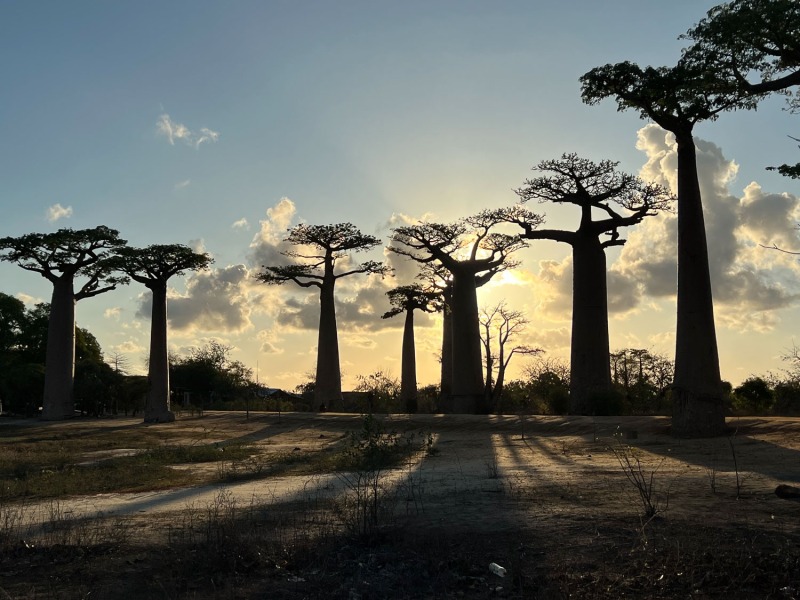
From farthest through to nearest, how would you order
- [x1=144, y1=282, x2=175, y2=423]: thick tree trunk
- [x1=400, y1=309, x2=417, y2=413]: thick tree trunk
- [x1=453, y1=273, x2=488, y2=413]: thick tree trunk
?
[x1=400, y1=309, x2=417, y2=413]: thick tree trunk
[x1=144, y1=282, x2=175, y2=423]: thick tree trunk
[x1=453, y1=273, x2=488, y2=413]: thick tree trunk

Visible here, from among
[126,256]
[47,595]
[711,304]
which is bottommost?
[47,595]

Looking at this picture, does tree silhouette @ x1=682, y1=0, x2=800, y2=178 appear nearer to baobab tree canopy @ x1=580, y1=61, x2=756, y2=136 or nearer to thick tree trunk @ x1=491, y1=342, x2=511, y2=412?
baobab tree canopy @ x1=580, y1=61, x2=756, y2=136

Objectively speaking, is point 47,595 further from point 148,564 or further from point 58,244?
point 58,244

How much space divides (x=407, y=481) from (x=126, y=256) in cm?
2330

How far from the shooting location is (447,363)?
3747 centimetres

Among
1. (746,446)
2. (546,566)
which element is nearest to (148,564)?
(546,566)

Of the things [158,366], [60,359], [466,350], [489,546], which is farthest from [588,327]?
[60,359]

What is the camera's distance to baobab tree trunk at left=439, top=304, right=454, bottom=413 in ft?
106

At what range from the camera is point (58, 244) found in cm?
3062

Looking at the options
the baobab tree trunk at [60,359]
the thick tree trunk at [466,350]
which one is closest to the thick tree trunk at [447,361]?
the thick tree trunk at [466,350]

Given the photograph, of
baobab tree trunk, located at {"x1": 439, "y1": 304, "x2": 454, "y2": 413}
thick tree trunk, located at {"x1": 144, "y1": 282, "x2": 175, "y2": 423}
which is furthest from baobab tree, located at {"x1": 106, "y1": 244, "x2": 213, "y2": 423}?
baobab tree trunk, located at {"x1": 439, "y1": 304, "x2": 454, "y2": 413}

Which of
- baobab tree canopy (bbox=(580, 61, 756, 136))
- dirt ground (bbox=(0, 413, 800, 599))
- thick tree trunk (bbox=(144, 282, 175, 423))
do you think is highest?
baobab tree canopy (bbox=(580, 61, 756, 136))

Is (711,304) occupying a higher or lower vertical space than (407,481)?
higher

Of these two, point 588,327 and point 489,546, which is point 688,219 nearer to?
point 588,327
